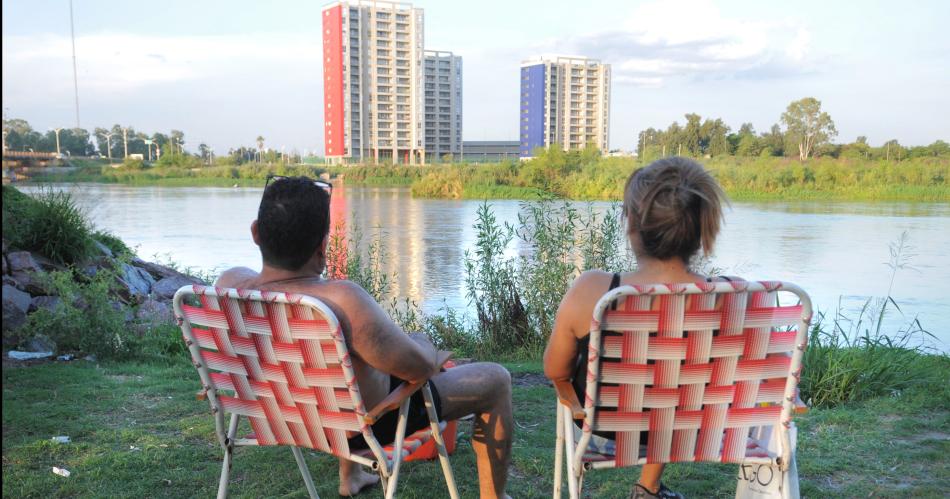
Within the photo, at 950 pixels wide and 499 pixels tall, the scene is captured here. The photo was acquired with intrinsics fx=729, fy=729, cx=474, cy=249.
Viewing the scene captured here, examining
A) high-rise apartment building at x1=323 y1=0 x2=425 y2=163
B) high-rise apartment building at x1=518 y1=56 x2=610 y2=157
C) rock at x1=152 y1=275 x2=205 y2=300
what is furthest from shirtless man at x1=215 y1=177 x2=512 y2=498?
high-rise apartment building at x1=323 y1=0 x2=425 y2=163

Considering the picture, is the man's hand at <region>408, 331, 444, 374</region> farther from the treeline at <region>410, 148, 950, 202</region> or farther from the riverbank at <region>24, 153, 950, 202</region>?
the treeline at <region>410, 148, 950, 202</region>

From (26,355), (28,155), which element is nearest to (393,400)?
(26,355)

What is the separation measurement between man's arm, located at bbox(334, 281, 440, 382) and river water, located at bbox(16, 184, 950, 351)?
1.78 m

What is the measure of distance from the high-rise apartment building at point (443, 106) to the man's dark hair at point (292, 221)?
79.4m

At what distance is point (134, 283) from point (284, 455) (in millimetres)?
5382

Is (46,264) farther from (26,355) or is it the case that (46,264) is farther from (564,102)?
(564,102)

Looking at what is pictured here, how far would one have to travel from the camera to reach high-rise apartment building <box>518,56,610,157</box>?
69.9m

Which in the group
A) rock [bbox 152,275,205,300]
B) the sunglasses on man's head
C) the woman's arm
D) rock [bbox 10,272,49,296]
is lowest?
rock [bbox 152,275,205,300]

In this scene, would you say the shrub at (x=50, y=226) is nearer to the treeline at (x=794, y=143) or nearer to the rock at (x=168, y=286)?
the rock at (x=168, y=286)

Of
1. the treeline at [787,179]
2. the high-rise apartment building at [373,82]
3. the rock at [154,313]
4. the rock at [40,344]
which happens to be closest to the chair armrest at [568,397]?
the rock at [40,344]

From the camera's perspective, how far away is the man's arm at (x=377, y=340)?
189cm

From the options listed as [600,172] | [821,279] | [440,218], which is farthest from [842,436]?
[600,172]

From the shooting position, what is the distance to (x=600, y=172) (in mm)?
26781

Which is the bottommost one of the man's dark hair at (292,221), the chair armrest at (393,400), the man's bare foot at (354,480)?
the man's bare foot at (354,480)
